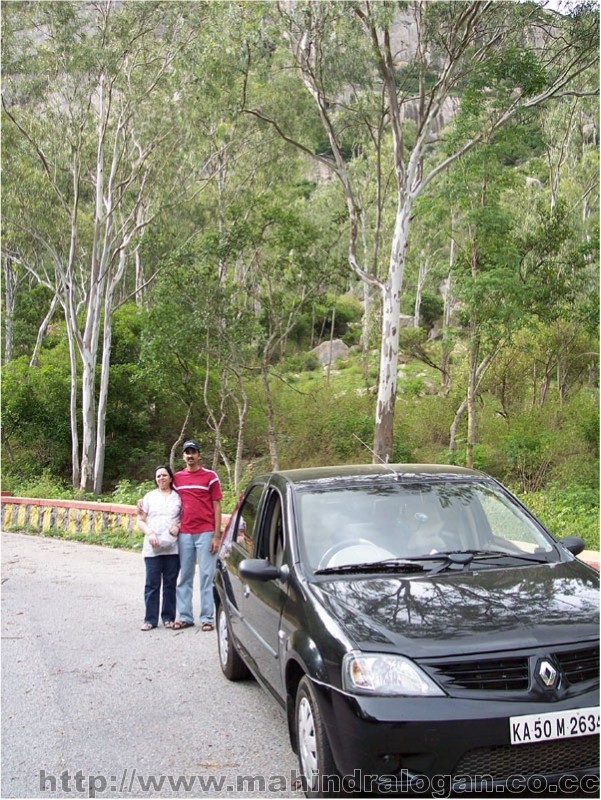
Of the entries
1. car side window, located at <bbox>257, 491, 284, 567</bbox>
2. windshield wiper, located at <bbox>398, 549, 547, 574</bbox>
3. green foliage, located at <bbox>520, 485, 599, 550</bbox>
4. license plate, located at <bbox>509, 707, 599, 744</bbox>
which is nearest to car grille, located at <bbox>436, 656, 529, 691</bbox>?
license plate, located at <bbox>509, 707, 599, 744</bbox>

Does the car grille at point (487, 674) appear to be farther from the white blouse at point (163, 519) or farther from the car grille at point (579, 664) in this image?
the white blouse at point (163, 519)

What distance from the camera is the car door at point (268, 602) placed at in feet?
15.3

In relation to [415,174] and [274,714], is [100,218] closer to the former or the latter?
[415,174]

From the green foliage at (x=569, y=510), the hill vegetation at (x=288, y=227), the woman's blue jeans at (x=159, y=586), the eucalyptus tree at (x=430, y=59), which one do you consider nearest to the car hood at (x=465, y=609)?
the woman's blue jeans at (x=159, y=586)

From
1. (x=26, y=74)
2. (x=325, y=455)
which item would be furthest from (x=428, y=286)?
(x=26, y=74)

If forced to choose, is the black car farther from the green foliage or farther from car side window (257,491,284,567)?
the green foliage

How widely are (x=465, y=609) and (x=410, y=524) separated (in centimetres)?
107

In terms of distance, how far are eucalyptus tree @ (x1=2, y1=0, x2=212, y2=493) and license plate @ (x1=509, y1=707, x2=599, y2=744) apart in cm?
2266

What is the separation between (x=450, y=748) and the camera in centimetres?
337

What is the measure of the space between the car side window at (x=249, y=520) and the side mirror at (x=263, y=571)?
2.79 feet

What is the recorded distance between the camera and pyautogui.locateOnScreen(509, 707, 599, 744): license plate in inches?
134

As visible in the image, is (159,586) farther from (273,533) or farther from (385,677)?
(385,677)

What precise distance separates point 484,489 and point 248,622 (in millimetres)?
1763

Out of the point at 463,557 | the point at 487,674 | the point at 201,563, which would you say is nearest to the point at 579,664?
the point at 487,674
